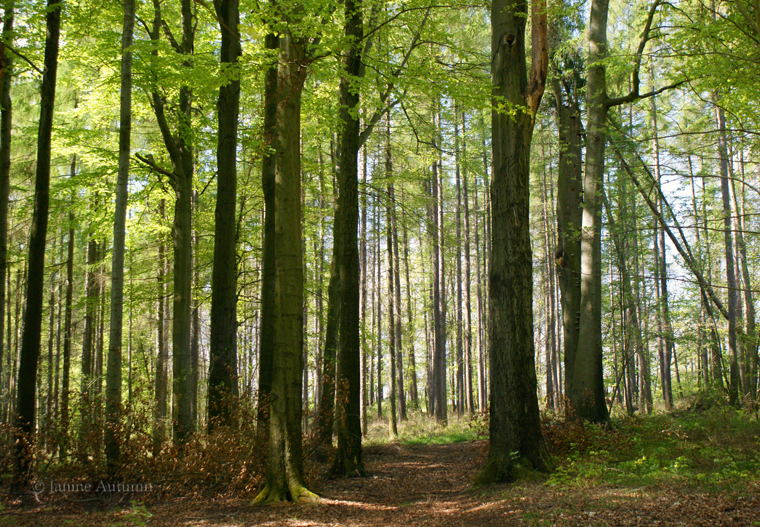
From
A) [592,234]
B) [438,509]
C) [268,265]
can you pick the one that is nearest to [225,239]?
[268,265]

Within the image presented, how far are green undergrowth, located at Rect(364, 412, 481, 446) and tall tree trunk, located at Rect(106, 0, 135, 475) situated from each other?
324 inches

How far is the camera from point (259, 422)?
269 inches

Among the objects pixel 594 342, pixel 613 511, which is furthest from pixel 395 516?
pixel 594 342

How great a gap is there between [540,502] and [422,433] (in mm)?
11886

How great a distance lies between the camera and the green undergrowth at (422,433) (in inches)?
567

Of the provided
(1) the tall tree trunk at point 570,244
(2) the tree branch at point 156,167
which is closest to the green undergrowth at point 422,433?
(1) the tall tree trunk at point 570,244

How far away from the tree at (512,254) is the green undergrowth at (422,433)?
724 cm

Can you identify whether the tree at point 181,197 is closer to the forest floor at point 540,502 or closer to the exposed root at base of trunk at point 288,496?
the forest floor at point 540,502

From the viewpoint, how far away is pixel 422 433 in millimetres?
16266

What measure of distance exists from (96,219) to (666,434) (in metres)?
12.5

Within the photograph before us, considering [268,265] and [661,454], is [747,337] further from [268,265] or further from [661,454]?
[268,265]

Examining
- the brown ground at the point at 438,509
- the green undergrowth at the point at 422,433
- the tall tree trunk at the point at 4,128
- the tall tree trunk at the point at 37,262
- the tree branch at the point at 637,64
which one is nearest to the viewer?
the brown ground at the point at 438,509

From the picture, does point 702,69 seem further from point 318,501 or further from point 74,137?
point 74,137

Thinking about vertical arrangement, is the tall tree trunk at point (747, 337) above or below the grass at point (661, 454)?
above
